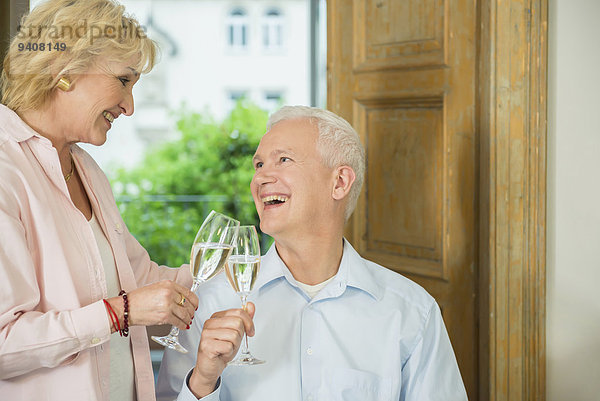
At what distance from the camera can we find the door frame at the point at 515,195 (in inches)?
86.7

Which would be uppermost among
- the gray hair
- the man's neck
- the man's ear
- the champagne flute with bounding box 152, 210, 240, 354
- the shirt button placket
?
the gray hair

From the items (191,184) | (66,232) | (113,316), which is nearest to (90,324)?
(113,316)

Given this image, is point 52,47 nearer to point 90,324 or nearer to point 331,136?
point 90,324

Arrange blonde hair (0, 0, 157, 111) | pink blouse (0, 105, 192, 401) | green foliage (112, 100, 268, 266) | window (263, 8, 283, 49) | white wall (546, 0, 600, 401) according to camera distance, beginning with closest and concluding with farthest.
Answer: pink blouse (0, 105, 192, 401) → blonde hair (0, 0, 157, 111) → white wall (546, 0, 600, 401) → green foliage (112, 100, 268, 266) → window (263, 8, 283, 49)

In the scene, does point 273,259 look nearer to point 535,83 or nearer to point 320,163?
point 320,163

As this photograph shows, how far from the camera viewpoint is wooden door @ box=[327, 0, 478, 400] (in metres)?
2.39

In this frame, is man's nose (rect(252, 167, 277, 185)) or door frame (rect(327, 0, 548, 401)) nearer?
man's nose (rect(252, 167, 277, 185))

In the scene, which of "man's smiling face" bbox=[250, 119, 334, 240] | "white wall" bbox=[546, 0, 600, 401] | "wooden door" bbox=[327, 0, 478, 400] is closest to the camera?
"man's smiling face" bbox=[250, 119, 334, 240]

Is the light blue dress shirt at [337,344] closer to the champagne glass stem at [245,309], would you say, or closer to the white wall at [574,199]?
the champagne glass stem at [245,309]

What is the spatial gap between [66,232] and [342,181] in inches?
28.8

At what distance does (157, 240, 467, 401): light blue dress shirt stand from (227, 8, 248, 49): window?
12.5m

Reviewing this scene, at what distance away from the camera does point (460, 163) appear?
7.84ft

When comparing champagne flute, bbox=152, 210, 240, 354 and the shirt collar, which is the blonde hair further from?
the shirt collar

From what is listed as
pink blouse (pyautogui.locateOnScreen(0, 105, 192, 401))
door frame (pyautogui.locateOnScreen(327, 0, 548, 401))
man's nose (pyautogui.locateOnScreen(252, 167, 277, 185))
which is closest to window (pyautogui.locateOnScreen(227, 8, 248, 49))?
door frame (pyautogui.locateOnScreen(327, 0, 548, 401))
